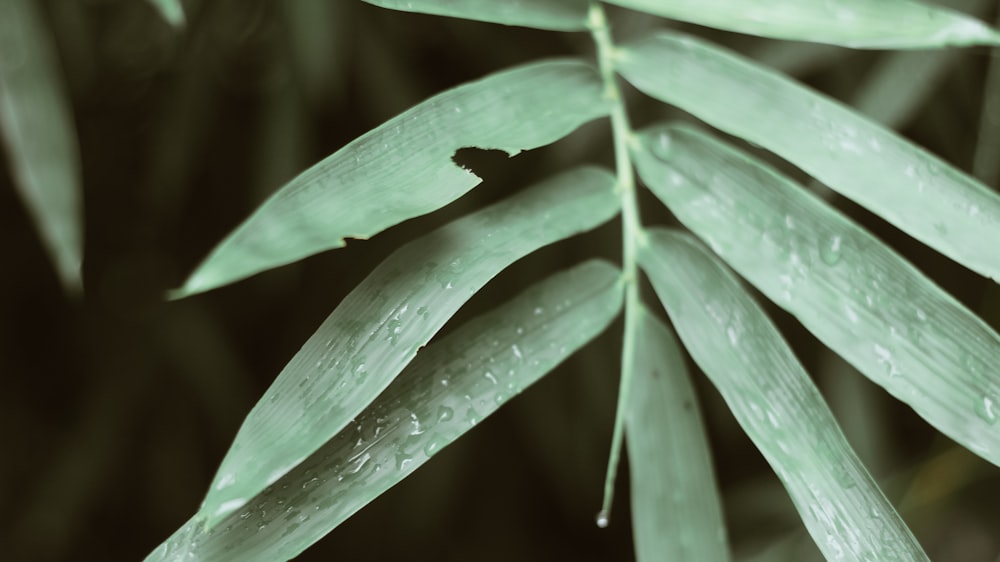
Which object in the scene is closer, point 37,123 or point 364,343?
point 364,343

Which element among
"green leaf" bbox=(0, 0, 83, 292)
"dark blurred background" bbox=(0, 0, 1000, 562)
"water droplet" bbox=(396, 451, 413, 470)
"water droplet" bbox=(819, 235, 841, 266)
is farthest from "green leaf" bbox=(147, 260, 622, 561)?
"dark blurred background" bbox=(0, 0, 1000, 562)

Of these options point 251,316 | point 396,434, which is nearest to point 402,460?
point 396,434

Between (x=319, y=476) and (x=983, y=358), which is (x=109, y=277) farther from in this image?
(x=983, y=358)

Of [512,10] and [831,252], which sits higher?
[512,10]

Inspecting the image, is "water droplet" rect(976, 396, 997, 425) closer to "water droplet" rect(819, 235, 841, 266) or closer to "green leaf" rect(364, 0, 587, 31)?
"water droplet" rect(819, 235, 841, 266)

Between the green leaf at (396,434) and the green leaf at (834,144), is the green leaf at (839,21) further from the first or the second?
the green leaf at (396,434)

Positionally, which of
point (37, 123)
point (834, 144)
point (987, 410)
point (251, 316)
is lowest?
point (987, 410)

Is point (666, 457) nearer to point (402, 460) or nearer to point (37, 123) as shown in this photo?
point (402, 460)
